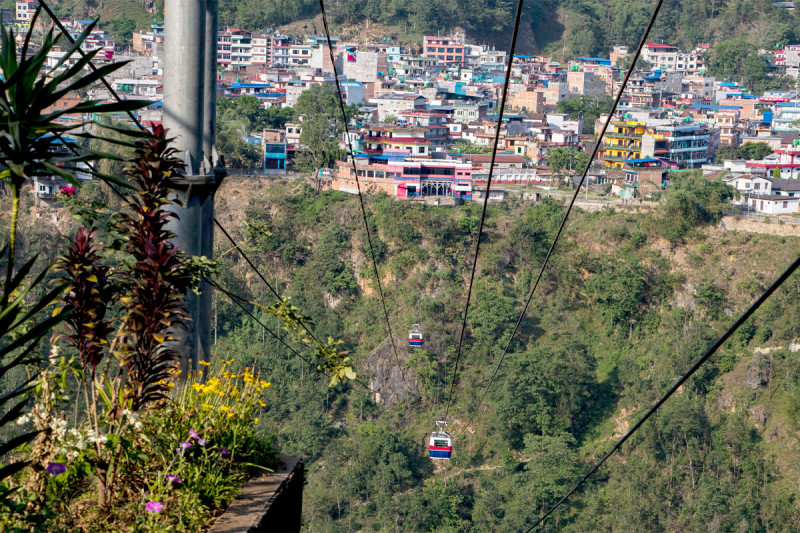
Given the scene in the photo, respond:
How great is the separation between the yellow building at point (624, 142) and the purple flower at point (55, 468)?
2530 centimetres

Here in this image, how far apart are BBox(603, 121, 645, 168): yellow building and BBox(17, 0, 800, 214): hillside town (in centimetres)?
4

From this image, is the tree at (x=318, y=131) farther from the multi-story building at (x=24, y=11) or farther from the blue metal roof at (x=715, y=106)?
the multi-story building at (x=24, y=11)

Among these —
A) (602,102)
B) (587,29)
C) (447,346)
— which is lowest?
(447,346)

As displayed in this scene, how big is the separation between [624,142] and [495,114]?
603 cm

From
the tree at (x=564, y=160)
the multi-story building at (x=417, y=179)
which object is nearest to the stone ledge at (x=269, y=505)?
the multi-story building at (x=417, y=179)

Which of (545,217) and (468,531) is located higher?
(545,217)

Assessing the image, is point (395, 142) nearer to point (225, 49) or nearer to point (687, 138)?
point (687, 138)

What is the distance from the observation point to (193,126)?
7.29 feet

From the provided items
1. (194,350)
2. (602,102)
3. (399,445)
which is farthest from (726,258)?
(194,350)

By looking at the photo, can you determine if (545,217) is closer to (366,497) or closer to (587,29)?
(366,497)

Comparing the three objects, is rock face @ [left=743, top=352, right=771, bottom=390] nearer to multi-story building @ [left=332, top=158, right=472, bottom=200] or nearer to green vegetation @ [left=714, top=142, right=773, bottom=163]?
multi-story building @ [left=332, top=158, right=472, bottom=200]

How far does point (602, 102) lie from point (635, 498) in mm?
22268

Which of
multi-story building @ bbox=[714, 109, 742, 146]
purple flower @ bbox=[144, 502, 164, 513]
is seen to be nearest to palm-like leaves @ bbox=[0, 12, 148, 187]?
purple flower @ bbox=[144, 502, 164, 513]

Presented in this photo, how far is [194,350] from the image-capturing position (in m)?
2.31
